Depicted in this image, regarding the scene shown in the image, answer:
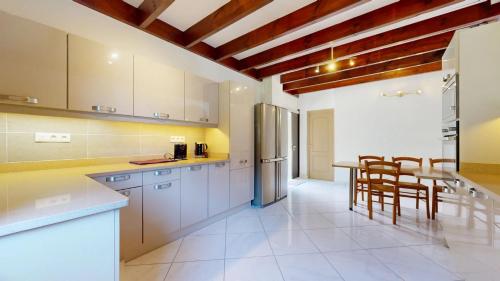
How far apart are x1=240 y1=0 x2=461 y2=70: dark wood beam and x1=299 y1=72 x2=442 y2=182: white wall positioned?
9.31 ft

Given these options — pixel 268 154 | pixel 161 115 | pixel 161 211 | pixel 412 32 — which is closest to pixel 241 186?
pixel 268 154

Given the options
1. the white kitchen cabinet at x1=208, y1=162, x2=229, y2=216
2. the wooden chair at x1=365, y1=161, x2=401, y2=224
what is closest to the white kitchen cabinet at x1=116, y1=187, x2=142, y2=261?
the white kitchen cabinet at x1=208, y1=162, x2=229, y2=216

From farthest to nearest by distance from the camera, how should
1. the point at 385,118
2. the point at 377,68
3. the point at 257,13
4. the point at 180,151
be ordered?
the point at 385,118, the point at 377,68, the point at 180,151, the point at 257,13

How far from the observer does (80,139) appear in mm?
1940

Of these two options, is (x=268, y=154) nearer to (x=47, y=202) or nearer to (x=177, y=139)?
(x=177, y=139)

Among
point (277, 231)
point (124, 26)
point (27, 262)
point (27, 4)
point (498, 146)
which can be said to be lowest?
point (277, 231)

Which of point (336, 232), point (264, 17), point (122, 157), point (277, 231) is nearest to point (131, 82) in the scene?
point (122, 157)

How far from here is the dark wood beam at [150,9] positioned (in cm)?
189

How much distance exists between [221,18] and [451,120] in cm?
255

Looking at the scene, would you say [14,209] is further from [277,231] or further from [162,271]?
[277,231]

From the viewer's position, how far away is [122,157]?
223 centimetres

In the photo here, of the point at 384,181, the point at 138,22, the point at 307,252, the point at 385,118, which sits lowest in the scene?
the point at 307,252

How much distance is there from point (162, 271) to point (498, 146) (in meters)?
3.03

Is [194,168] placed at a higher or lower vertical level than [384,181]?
higher
